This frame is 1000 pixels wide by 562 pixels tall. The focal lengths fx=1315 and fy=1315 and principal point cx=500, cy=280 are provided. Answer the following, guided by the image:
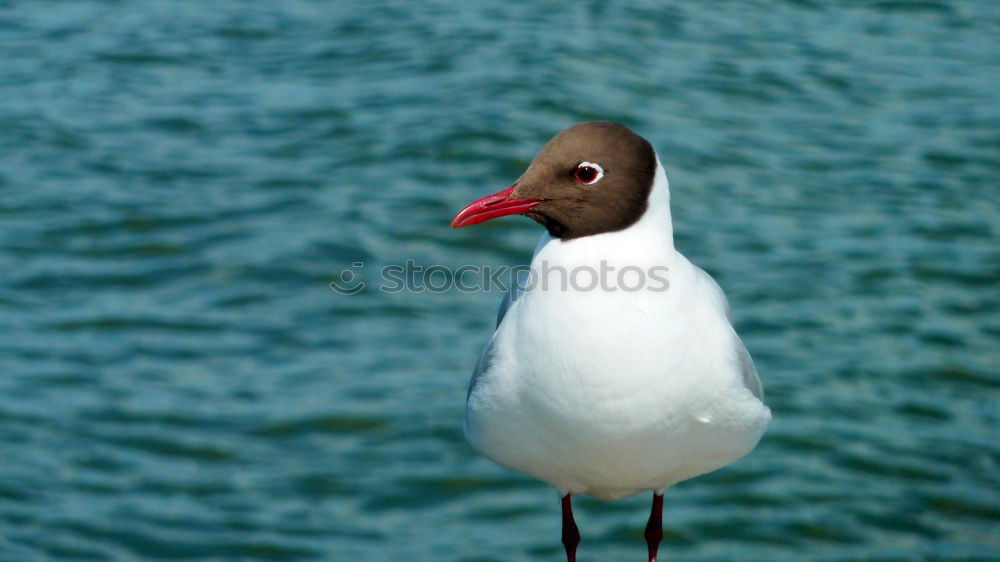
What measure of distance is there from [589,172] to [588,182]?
4 cm

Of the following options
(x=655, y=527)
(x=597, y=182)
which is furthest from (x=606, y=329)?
(x=655, y=527)

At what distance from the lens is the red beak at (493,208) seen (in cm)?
468

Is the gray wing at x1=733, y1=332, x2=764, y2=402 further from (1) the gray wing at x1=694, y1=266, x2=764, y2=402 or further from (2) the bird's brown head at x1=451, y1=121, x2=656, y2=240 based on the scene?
(2) the bird's brown head at x1=451, y1=121, x2=656, y2=240

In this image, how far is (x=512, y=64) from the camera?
15.9 m

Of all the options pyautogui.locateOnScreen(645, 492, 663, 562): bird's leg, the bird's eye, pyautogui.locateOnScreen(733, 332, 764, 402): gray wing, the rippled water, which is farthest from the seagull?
the rippled water

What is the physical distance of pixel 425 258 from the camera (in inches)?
504

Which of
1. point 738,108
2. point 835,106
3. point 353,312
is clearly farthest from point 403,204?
point 835,106

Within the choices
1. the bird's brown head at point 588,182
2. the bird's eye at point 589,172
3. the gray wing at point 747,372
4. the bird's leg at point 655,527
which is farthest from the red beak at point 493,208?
the bird's leg at point 655,527

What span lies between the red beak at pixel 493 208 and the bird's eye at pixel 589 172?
181 millimetres

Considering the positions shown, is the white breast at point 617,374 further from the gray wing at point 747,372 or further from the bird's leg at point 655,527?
the bird's leg at point 655,527

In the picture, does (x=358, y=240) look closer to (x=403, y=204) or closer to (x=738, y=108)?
(x=403, y=204)

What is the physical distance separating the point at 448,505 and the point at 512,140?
5.30 m

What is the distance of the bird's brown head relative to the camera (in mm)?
4594

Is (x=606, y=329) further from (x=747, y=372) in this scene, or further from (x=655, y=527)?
(x=655, y=527)
